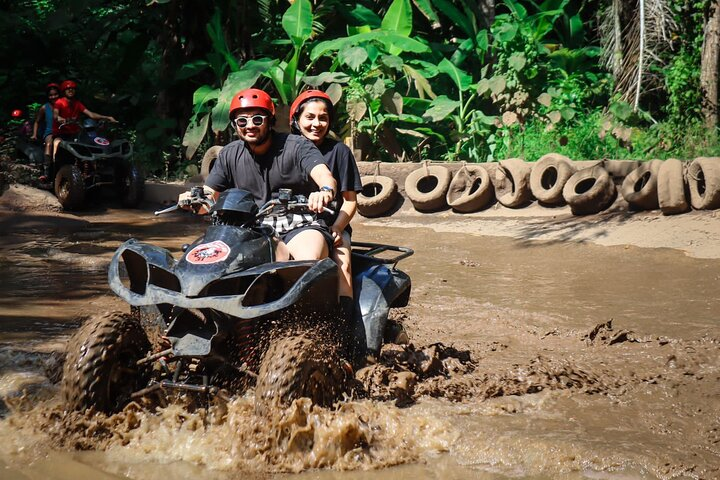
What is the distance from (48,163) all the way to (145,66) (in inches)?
275

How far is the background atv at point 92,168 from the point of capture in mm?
11643

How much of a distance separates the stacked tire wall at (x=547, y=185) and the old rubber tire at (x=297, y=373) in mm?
5847

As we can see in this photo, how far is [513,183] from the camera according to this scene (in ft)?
34.3

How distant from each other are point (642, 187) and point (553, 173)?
4.80 feet

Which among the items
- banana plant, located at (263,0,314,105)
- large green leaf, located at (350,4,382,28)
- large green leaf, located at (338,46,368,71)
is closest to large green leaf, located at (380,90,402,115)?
large green leaf, located at (338,46,368,71)

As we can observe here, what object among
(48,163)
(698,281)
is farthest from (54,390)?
(48,163)

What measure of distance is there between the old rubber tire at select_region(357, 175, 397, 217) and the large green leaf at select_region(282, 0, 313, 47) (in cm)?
286

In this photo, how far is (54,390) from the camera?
4.37m

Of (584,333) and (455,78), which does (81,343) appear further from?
(455,78)

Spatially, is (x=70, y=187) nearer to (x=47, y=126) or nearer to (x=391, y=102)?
(x=47, y=126)

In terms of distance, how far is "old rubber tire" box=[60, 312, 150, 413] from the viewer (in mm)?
3693

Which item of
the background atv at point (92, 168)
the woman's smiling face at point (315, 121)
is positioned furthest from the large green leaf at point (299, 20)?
the woman's smiling face at point (315, 121)

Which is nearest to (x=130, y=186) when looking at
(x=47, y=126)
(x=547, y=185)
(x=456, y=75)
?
(x=47, y=126)

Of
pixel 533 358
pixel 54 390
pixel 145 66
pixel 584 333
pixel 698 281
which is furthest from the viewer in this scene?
pixel 145 66
